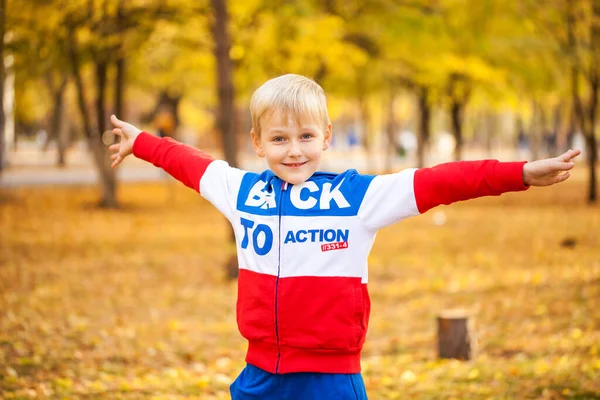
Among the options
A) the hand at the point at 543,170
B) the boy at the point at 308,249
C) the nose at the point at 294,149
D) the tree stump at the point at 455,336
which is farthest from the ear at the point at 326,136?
the tree stump at the point at 455,336

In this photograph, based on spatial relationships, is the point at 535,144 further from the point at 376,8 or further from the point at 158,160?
the point at 158,160

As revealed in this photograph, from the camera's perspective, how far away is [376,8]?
10742mm

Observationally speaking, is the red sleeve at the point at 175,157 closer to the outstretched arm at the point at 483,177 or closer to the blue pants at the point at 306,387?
the blue pants at the point at 306,387

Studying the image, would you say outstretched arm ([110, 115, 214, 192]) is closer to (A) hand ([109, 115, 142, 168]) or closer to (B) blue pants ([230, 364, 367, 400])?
(A) hand ([109, 115, 142, 168])

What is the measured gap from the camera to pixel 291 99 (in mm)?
2627

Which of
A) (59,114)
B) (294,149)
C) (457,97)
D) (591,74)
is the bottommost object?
(294,149)

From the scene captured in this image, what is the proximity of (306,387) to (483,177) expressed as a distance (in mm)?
987

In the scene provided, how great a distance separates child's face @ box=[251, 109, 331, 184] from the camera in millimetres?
2650

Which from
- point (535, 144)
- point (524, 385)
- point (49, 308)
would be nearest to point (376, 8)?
point (49, 308)

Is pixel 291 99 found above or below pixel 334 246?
above

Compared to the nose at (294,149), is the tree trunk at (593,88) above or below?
above

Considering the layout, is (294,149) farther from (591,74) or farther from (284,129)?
(591,74)

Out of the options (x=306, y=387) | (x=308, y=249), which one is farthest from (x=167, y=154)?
(x=306, y=387)

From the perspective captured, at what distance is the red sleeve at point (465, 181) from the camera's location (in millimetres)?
2387
